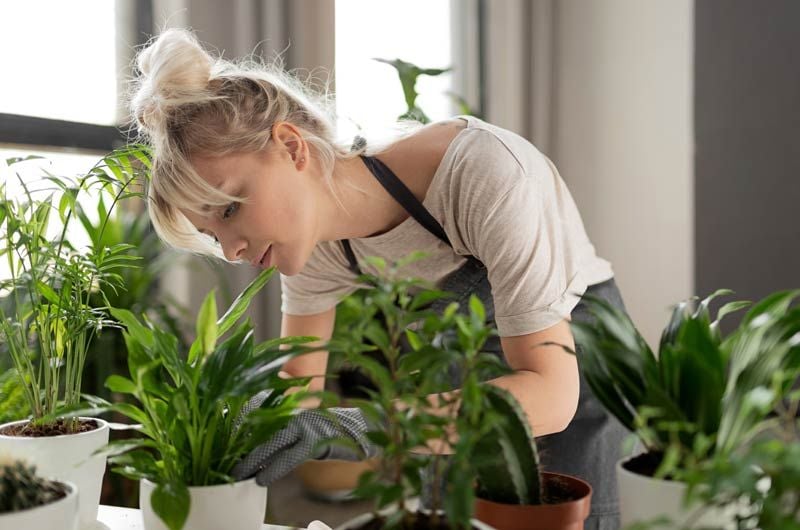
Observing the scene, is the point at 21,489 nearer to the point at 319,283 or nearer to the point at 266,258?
the point at 266,258

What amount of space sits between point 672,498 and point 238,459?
429 millimetres

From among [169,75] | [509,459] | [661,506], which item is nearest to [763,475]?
[661,506]

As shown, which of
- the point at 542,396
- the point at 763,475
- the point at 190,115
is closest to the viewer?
the point at 763,475

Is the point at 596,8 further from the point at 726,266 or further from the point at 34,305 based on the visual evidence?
the point at 34,305

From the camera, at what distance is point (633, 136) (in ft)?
10.6

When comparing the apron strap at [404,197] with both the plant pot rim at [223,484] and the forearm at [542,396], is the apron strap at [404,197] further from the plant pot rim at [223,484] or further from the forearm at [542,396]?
the plant pot rim at [223,484]

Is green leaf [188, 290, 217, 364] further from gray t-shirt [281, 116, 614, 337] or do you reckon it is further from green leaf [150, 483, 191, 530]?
gray t-shirt [281, 116, 614, 337]

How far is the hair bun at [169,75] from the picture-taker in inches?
41.5

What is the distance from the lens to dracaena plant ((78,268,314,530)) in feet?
2.39

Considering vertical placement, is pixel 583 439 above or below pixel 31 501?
below

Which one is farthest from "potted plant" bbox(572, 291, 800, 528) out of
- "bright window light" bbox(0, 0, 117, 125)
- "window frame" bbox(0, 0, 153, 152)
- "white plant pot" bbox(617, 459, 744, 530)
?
"bright window light" bbox(0, 0, 117, 125)

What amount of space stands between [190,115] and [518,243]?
19.5 inches

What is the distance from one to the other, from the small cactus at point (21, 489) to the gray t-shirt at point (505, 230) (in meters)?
0.59

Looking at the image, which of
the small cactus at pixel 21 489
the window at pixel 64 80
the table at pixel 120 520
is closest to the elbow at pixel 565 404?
the table at pixel 120 520
